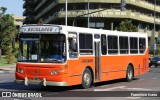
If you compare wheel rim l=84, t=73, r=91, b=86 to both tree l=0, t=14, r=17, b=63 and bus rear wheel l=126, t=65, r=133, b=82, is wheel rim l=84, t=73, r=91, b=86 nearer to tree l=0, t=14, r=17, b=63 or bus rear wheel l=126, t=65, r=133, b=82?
bus rear wheel l=126, t=65, r=133, b=82

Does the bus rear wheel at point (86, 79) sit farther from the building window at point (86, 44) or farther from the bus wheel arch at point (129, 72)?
the bus wheel arch at point (129, 72)

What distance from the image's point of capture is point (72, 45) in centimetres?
1678

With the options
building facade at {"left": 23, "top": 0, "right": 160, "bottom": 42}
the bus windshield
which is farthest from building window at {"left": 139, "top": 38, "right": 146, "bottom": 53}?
building facade at {"left": 23, "top": 0, "right": 160, "bottom": 42}

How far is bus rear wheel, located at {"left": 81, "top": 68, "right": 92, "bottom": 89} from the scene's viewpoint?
17697mm

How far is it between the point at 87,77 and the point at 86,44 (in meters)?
1.44

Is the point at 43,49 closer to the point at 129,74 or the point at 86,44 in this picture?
the point at 86,44

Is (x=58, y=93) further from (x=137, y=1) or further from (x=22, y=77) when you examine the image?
(x=137, y=1)

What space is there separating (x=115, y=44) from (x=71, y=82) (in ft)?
14.8

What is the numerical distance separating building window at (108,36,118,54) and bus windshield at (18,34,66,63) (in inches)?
153

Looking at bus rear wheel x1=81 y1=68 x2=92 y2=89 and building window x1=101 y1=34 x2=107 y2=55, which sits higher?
building window x1=101 y1=34 x2=107 y2=55

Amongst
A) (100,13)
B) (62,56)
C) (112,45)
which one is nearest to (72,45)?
(62,56)

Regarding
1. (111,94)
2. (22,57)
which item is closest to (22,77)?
(22,57)

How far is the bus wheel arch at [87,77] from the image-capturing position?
1770cm

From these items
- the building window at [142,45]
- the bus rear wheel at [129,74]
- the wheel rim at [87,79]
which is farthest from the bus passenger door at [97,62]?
the building window at [142,45]
